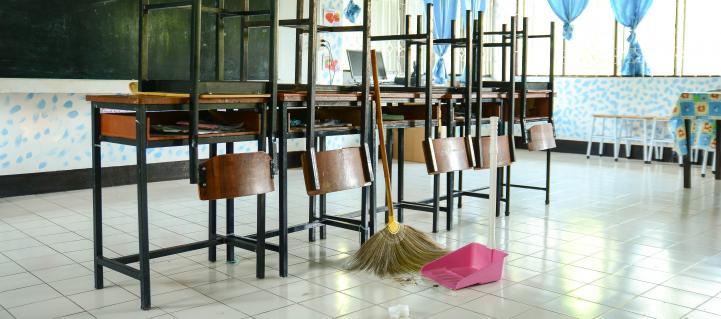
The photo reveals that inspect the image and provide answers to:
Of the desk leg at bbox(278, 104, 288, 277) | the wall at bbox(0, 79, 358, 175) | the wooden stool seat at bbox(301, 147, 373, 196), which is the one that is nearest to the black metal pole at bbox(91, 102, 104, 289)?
the desk leg at bbox(278, 104, 288, 277)

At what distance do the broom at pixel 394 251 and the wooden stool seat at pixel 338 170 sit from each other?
14 cm

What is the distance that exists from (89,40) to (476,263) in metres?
4.53

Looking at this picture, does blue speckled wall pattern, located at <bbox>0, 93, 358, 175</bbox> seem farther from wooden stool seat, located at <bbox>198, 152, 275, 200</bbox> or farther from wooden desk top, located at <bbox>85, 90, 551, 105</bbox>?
wooden stool seat, located at <bbox>198, 152, 275, 200</bbox>

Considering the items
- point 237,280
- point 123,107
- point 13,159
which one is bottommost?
point 237,280

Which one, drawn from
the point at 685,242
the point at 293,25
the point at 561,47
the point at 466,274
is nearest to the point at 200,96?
the point at 293,25

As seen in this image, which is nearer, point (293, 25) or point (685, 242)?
point (293, 25)

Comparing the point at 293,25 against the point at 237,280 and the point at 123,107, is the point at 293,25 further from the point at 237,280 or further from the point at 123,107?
the point at 237,280

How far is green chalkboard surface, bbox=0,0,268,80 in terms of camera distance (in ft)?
19.6

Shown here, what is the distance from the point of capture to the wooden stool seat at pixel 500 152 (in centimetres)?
524

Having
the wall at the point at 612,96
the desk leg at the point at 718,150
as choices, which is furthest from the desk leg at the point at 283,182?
the wall at the point at 612,96

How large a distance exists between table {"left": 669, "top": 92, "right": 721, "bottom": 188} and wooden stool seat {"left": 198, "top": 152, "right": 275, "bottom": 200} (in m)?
5.26

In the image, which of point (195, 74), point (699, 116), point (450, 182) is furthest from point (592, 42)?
point (195, 74)

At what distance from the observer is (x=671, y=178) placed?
311 inches

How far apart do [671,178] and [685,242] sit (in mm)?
3551
